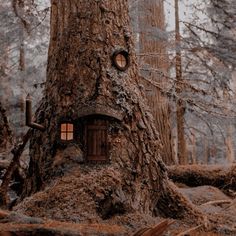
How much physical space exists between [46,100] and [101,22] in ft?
3.55

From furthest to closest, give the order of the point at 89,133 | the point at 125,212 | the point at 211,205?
1. the point at 211,205
2. the point at 89,133
3. the point at 125,212

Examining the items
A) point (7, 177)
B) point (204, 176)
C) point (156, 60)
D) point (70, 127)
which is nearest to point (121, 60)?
point (70, 127)

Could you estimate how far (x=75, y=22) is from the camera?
4.38m

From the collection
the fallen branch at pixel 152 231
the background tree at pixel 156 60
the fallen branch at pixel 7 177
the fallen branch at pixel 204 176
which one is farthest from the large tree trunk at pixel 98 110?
the background tree at pixel 156 60

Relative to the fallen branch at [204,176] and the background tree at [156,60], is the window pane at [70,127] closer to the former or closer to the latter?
the fallen branch at [204,176]

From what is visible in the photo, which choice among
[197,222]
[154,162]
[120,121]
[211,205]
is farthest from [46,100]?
[211,205]

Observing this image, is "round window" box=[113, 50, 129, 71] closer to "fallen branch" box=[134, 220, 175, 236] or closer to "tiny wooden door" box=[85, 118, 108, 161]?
"tiny wooden door" box=[85, 118, 108, 161]

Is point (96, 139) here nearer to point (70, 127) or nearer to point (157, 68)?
point (70, 127)

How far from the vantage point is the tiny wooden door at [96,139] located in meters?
4.00

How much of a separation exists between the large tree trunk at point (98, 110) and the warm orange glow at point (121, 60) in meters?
0.08

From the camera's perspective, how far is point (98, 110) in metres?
A: 4.01

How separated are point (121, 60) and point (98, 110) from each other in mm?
731

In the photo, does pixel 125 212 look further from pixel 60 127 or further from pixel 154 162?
pixel 60 127

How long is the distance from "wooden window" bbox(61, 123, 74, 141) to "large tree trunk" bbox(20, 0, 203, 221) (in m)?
0.05
